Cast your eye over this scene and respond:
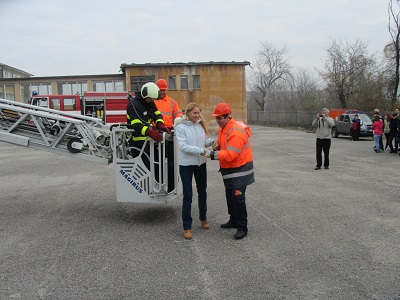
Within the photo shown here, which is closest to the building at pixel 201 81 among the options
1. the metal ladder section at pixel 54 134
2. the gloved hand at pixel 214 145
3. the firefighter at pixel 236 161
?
the metal ladder section at pixel 54 134

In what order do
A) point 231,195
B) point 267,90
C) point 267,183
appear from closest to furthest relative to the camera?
1. point 231,195
2. point 267,183
3. point 267,90

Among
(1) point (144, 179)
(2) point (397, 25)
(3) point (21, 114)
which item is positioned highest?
(2) point (397, 25)

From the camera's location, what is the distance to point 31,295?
3.71m

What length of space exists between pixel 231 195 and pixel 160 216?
4.73ft

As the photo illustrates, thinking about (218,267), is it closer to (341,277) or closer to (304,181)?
(341,277)

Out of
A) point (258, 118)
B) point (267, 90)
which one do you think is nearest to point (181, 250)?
point (258, 118)

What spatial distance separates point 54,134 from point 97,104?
18849mm

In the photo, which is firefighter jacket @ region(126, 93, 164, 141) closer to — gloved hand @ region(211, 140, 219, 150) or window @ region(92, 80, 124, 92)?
gloved hand @ region(211, 140, 219, 150)

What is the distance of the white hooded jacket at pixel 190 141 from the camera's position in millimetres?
5252

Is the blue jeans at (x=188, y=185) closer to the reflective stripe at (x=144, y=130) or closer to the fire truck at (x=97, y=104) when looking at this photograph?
the reflective stripe at (x=144, y=130)

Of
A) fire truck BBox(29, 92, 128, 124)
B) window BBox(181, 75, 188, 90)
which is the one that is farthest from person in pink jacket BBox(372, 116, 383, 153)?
window BBox(181, 75, 188, 90)

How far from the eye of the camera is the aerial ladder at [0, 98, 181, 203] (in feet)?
19.3

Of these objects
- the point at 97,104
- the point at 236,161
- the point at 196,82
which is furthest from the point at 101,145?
the point at 196,82

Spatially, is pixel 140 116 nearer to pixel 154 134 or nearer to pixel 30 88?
pixel 154 134
